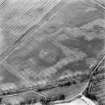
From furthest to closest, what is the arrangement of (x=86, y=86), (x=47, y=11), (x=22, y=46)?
1. (x=47, y=11)
2. (x=22, y=46)
3. (x=86, y=86)

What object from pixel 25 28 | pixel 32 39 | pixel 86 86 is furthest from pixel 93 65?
pixel 25 28

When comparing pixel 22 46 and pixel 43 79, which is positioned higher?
pixel 22 46

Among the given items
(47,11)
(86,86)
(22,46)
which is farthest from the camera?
(47,11)

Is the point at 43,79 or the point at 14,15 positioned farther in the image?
the point at 14,15

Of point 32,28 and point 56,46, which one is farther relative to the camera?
point 32,28

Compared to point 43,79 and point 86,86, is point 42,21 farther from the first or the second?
point 86,86

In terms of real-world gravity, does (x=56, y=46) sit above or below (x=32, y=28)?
below

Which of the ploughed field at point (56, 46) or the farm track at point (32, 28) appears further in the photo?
the farm track at point (32, 28)

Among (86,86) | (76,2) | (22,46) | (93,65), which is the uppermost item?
(76,2)

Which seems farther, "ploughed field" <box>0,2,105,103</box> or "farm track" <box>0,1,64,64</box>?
"farm track" <box>0,1,64,64</box>

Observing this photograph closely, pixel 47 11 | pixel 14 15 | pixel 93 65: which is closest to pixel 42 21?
pixel 47 11
